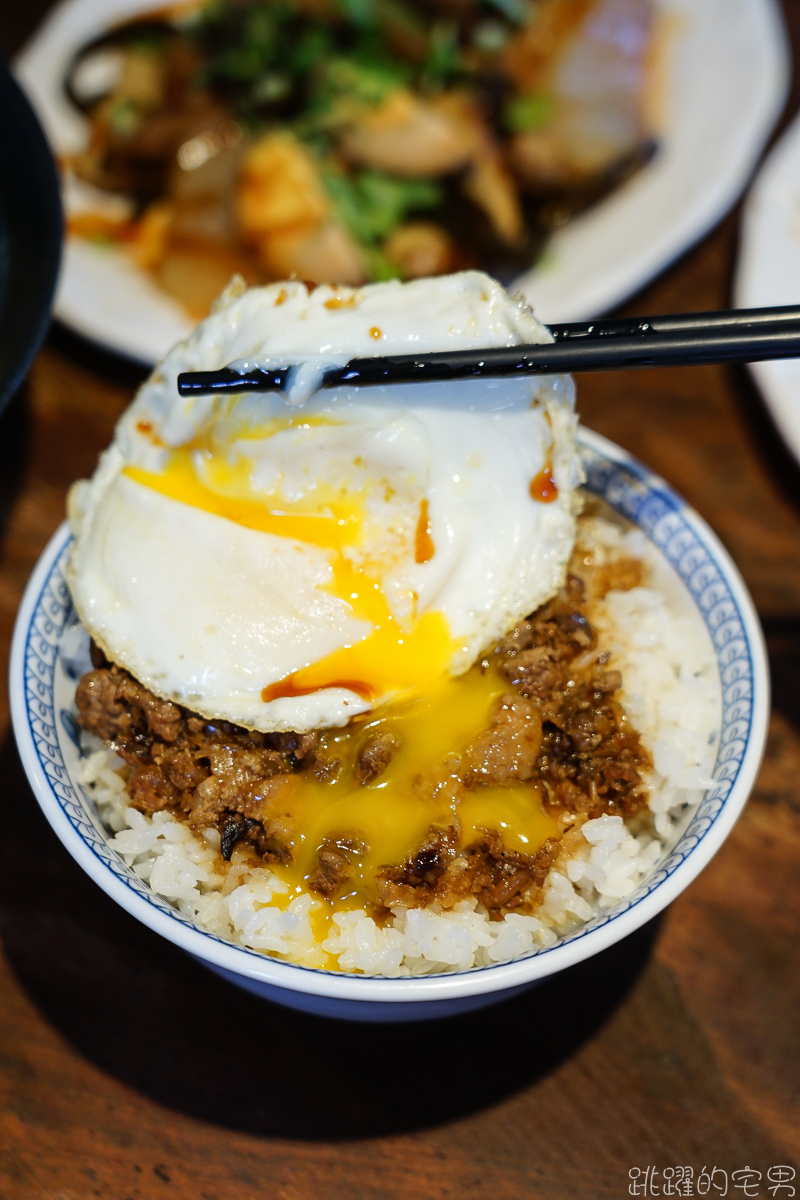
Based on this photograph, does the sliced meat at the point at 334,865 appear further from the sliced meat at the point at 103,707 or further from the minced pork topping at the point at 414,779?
the sliced meat at the point at 103,707

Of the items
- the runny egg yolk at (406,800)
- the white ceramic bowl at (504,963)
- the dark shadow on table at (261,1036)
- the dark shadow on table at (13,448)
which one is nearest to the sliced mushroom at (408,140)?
the dark shadow on table at (13,448)

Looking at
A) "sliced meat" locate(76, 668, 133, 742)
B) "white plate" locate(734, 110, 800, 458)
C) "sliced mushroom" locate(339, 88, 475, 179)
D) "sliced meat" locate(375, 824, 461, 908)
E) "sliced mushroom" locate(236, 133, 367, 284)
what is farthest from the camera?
"sliced mushroom" locate(339, 88, 475, 179)

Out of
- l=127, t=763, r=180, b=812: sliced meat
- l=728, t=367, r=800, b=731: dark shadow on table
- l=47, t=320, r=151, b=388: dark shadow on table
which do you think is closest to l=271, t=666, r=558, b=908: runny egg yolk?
l=127, t=763, r=180, b=812: sliced meat

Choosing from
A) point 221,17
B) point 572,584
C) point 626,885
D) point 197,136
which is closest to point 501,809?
point 626,885

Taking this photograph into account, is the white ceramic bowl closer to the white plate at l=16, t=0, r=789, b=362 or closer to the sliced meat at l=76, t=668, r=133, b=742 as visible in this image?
the sliced meat at l=76, t=668, r=133, b=742

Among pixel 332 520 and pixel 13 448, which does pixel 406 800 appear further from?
pixel 13 448

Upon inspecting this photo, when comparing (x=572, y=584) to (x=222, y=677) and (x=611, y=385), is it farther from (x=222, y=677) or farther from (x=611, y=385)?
(x=611, y=385)
